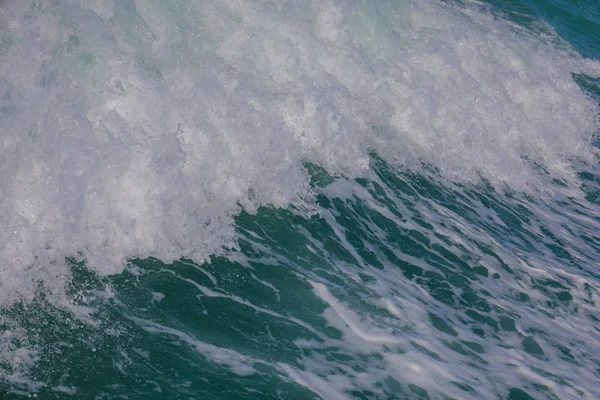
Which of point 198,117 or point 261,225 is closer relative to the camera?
point 261,225

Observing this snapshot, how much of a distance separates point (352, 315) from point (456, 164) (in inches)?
195

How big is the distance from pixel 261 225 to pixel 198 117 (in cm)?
131

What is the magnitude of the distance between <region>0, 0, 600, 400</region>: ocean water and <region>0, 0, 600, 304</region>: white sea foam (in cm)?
2

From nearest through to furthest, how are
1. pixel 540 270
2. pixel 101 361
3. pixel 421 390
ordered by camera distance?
pixel 101 361 → pixel 421 390 → pixel 540 270

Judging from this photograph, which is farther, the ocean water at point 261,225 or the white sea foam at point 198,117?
the white sea foam at point 198,117

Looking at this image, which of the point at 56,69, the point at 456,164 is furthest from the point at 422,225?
the point at 56,69

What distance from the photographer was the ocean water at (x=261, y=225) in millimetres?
4688

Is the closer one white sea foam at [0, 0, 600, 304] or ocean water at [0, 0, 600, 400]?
ocean water at [0, 0, 600, 400]

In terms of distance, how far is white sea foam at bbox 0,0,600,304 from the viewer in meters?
5.27

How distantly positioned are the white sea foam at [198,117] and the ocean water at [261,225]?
24 mm

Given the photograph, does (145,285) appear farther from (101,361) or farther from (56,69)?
(56,69)

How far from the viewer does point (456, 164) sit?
393 inches

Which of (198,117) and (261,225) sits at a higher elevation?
(198,117)

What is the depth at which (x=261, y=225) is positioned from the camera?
662 centimetres
